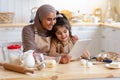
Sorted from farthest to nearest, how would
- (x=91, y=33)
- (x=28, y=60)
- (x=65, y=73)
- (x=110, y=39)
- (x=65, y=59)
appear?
(x=91, y=33), (x=110, y=39), (x=65, y=59), (x=28, y=60), (x=65, y=73)

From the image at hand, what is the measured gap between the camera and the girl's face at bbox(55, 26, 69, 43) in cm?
253

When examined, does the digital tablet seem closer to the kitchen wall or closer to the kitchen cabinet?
the kitchen cabinet

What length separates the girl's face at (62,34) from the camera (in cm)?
253

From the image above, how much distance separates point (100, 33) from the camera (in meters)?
4.55

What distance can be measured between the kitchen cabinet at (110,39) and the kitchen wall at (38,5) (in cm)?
69

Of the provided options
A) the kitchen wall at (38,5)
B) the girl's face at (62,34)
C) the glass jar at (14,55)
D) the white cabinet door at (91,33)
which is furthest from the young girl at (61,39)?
the kitchen wall at (38,5)

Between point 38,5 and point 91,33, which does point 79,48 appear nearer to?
point 91,33

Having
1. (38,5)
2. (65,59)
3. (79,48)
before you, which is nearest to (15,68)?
(65,59)

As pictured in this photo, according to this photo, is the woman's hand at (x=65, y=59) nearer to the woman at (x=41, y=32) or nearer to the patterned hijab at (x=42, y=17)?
the woman at (x=41, y=32)

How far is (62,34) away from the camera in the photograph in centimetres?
253

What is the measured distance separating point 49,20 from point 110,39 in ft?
6.58

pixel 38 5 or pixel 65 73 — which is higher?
pixel 38 5

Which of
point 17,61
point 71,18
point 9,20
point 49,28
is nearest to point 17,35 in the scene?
point 9,20

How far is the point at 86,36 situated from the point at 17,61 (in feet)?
8.78
